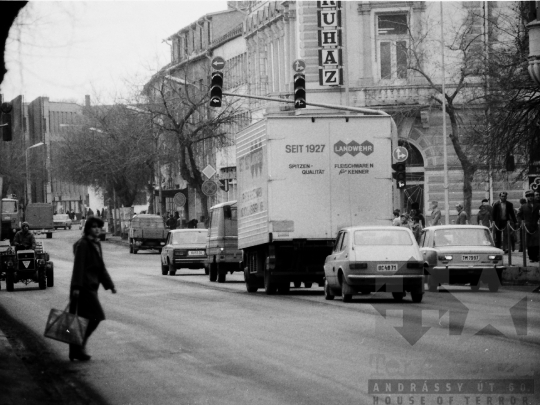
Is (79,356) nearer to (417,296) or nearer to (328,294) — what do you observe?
(417,296)

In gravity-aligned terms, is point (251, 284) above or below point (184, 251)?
below

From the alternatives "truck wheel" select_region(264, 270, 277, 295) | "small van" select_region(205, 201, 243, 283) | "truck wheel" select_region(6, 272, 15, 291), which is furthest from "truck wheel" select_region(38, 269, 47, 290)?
"truck wheel" select_region(264, 270, 277, 295)

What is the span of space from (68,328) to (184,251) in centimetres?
3146

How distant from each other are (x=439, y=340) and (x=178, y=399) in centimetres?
591

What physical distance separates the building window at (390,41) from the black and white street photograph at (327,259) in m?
0.14

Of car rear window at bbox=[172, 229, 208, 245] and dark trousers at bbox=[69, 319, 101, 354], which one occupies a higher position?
car rear window at bbox=[172, 229, 208, 245]

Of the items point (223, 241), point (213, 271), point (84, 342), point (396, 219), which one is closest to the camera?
point (84, 342)

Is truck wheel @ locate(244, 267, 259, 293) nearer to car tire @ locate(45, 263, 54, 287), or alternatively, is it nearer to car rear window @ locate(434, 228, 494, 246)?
car rear window @ locate(434, 228, 494, 246)

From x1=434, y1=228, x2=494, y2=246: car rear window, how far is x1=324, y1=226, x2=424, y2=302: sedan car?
4308mm

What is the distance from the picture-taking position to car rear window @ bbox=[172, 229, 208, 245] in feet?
158

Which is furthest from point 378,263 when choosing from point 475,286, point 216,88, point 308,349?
point 216,88

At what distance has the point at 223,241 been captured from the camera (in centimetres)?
3922

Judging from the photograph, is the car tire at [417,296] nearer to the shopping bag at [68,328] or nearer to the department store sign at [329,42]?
the shopping bag at [68,328]

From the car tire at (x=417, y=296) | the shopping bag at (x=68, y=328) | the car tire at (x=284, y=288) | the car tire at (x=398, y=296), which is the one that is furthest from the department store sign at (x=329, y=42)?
the shopping bag at (x=68, y=328)
